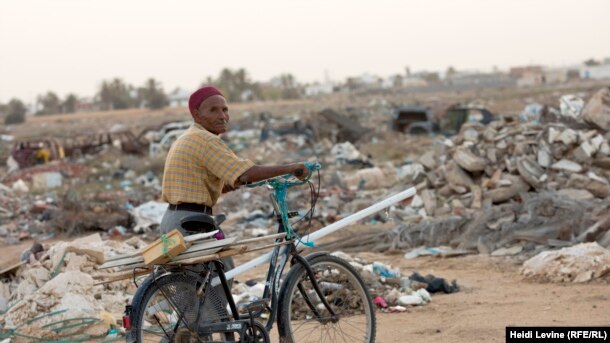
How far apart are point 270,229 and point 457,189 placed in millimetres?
3028

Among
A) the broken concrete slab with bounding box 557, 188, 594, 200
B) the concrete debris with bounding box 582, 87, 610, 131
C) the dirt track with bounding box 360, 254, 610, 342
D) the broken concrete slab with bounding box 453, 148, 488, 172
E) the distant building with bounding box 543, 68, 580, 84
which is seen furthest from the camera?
the distant building with bounding box 543, 68, 580, 84

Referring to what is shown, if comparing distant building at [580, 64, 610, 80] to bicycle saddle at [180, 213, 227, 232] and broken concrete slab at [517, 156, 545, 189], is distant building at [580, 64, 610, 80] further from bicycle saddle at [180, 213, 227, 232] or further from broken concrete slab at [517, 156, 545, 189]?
bicycle saddle at [180, 213, 227, 232]

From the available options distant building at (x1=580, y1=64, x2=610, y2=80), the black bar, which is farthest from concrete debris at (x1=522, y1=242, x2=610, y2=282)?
distant building at (x1=580, y1=64, x2=610, y2=80)

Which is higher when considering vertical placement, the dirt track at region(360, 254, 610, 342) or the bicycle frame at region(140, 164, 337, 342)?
the bicycle frame at region(140, 164, 337, 342)

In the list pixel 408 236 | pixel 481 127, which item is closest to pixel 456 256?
pixel 408 236

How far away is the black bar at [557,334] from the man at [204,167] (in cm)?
213

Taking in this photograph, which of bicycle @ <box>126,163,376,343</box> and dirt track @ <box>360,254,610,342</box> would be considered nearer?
bicycle @ <box>126,163,376,343</box>

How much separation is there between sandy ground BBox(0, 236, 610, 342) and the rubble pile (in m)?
2.32

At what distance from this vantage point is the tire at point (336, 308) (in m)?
4.54

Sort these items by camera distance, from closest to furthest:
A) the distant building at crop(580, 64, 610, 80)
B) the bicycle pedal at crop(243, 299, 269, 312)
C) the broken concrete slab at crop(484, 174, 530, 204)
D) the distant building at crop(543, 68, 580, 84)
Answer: the bicycle pedal at crop(243, 299, 269, 312)
the broken concrete slab at crop(484, 174, 530, 204)
the distant building at crop(543, 68, 580, 84)
the distant building at crop(580, 64, 610, 80)

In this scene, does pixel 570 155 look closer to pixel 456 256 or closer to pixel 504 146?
pixel 504 146

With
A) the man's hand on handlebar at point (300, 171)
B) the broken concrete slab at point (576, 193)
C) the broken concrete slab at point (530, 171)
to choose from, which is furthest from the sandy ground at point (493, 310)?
the broken concrete slab at point (530, 171)

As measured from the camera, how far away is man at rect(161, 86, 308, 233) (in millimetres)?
4082

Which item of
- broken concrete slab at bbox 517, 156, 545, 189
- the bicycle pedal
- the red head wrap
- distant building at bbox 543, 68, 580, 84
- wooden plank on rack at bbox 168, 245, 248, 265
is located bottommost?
distant building at bbox 543, 68, 580, 84
